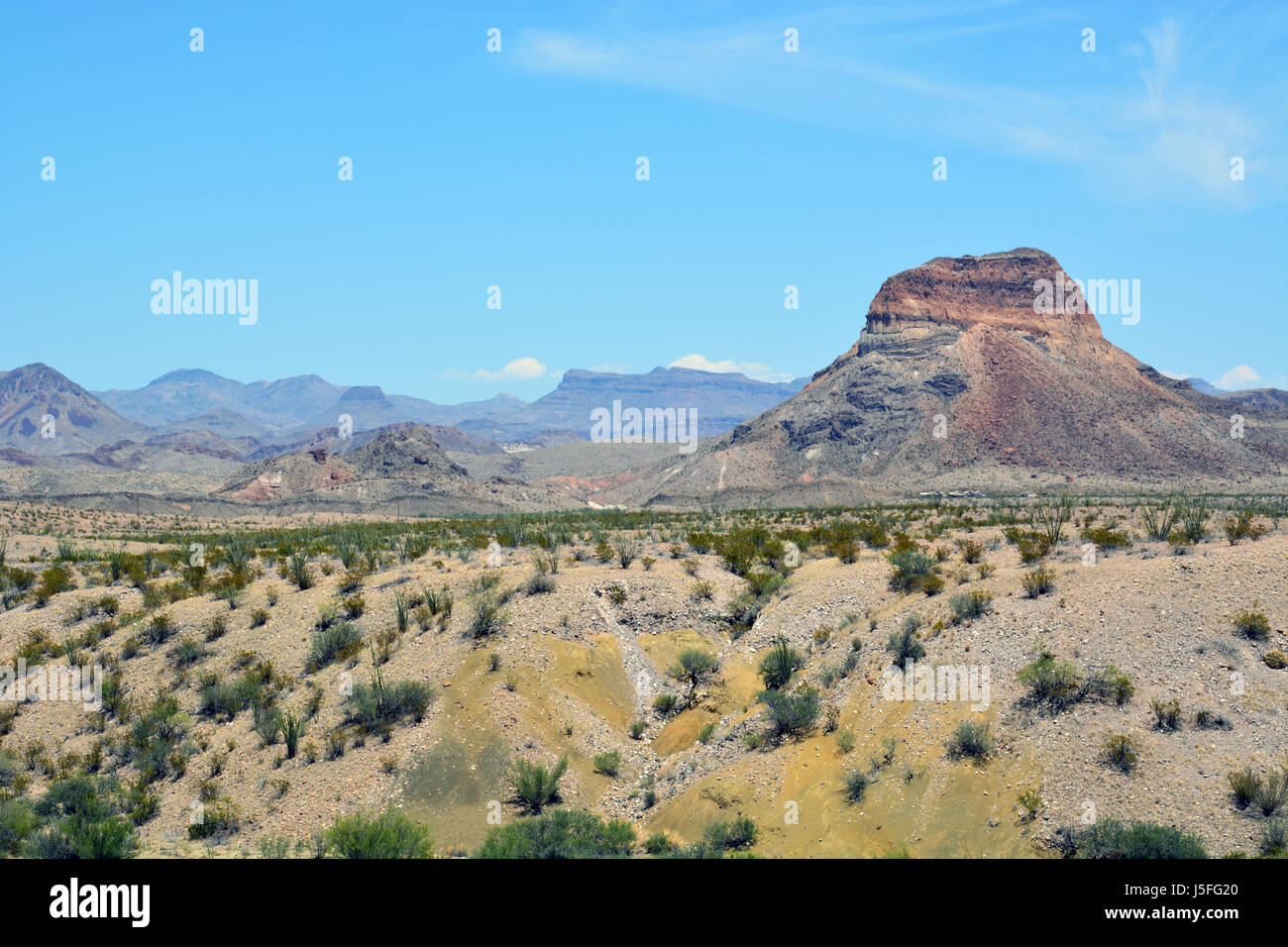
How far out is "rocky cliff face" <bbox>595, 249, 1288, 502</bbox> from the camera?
307 feet

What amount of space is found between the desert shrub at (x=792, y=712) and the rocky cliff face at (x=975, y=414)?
70251 mm

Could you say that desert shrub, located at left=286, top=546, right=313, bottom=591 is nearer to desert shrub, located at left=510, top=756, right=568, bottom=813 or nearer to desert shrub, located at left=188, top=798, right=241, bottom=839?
desert shrub, located at left=188, top=798, right=241, bottom=839

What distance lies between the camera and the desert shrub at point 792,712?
15.1 meters

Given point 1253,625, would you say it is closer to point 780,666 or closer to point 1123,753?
point 1123,753

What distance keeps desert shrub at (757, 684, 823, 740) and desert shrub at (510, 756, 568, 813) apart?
4092mm

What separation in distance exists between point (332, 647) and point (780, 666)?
1062 centimetres

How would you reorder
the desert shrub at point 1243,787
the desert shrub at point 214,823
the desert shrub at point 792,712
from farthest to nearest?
the desert shrub at point 792,712, the desert shrub at point 214,823, the desert shrub at point 1243,787

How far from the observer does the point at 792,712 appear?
1519 centimetres

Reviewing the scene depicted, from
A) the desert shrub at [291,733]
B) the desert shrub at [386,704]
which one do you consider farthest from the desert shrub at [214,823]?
the desert shrub at [386,704]

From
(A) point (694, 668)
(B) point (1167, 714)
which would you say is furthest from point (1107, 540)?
(A) point (694, 668)

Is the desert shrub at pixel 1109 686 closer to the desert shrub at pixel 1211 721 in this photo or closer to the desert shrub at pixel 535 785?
the desert shrub at pixel 1211 721
